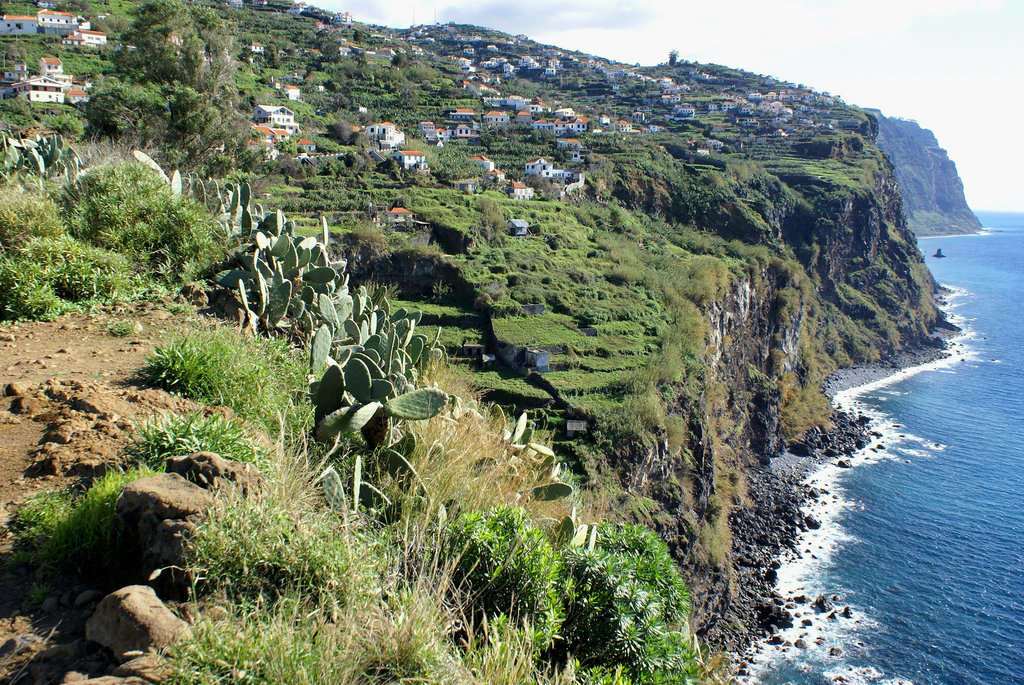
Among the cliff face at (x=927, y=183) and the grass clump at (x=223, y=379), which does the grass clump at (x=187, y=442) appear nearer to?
the grass clump at (x=223, y=379)

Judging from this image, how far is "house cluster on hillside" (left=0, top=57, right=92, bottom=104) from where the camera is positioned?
140 ft

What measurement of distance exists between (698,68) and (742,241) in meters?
98.4

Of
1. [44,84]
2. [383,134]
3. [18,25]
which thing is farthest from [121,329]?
[18,25]

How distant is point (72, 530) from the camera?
293 cm

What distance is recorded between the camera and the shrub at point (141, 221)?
6.45 m

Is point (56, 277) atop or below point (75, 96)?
below

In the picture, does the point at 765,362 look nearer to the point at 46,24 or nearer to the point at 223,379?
the point at 223,379

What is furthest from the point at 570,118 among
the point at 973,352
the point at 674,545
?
the point at 674,545

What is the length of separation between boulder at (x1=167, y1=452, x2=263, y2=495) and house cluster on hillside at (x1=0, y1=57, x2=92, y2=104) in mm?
47784

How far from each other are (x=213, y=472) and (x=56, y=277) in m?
3.86

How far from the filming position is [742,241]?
55.8 meters

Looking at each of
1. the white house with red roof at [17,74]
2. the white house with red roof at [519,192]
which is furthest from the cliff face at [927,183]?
the white house with red roof at [17,74]

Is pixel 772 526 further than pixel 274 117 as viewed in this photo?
No

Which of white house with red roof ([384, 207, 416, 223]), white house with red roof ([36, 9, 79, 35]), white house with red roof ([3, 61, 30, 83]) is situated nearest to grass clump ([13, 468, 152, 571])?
white house with red roof ([384, 207, 416, 223])
